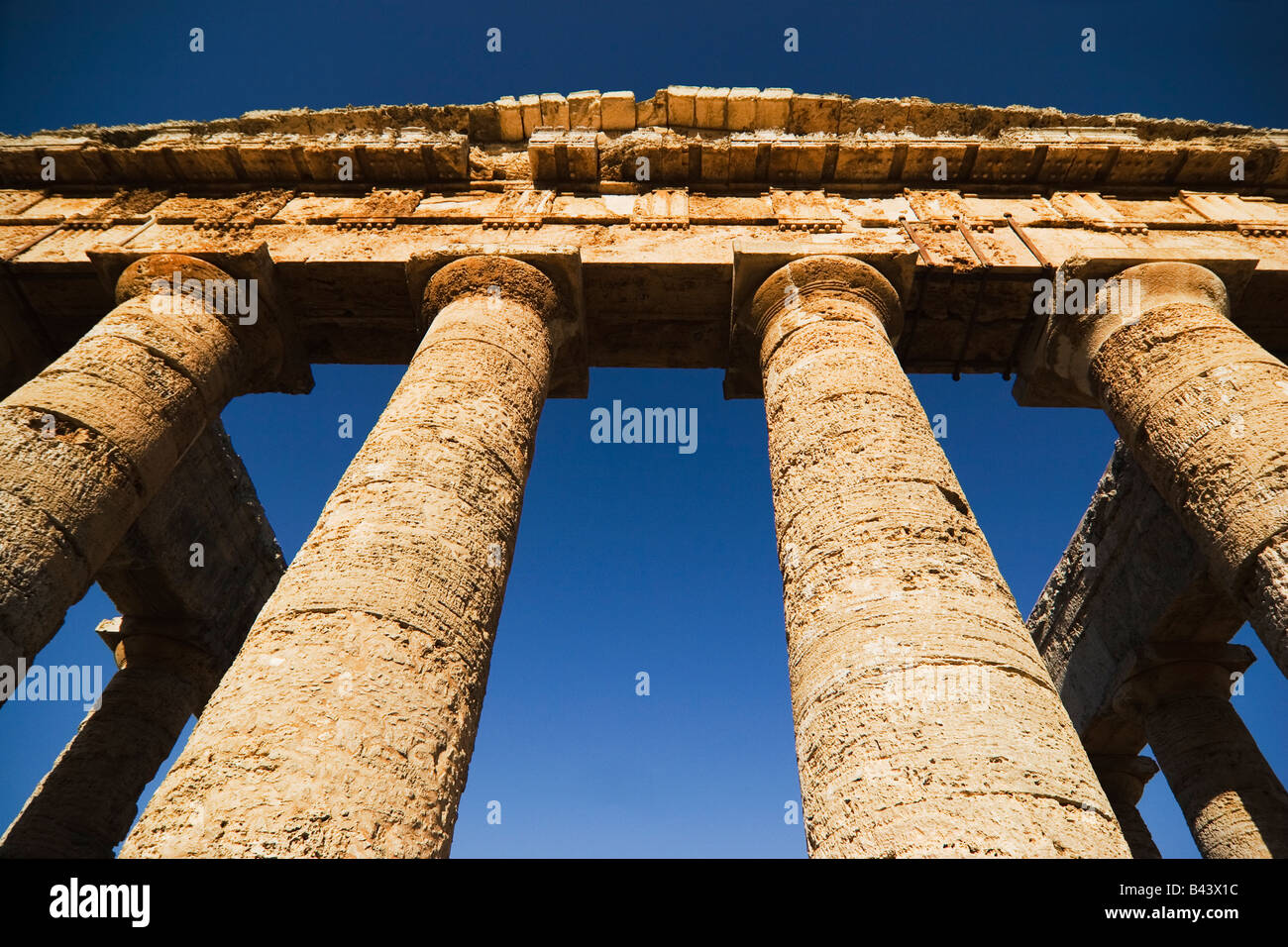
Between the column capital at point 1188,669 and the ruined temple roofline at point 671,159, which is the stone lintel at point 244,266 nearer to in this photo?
the ruined temple roofline at point 671,159

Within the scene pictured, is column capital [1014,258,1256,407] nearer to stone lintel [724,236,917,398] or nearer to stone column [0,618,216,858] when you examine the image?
stone lintel [724,236,917,398]

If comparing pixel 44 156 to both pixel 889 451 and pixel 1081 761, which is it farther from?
pixel 1081 761

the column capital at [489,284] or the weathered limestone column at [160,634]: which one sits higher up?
the column capital at [489,284]

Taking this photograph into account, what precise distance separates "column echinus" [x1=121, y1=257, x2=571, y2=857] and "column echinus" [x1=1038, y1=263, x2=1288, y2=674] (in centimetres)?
539

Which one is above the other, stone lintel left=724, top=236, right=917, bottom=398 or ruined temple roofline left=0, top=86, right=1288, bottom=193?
ruined temple roofline left=0, top=86, right=1288, bottom=193

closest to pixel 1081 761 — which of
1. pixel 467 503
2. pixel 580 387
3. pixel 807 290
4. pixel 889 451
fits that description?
pixel 889 451

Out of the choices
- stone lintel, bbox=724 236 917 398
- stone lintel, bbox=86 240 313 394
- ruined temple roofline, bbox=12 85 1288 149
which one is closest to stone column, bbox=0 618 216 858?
stone lintel, bbox=86 240 313 394

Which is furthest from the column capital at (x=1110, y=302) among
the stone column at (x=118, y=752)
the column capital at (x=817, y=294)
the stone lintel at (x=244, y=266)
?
the stone column at (x=118, y=752)

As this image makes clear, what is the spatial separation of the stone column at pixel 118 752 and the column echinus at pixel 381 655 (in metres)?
6.39

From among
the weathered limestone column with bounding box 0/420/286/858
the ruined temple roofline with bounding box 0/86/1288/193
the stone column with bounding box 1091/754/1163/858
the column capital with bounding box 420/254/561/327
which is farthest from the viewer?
the stone column with bounding box 1091/754/1163/858

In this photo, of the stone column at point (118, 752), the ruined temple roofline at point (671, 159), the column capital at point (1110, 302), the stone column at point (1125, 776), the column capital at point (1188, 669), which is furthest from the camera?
the stone column at point (1125, 776)

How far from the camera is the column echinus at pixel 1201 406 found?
5.77 m

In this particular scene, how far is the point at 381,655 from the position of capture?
175 inches

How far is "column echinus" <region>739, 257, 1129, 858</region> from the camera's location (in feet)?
12.4
